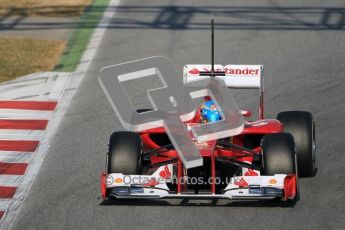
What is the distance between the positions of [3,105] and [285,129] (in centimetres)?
612

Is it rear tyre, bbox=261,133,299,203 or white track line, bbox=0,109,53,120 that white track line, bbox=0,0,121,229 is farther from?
rear tyre, bbox=261,133,299,203

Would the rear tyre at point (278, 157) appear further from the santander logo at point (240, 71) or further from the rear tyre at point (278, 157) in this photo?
the santander logo at point (240, 71)

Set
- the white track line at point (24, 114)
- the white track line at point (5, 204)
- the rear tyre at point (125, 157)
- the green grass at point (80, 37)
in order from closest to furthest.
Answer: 1. the rear tyre at point (125, 157)
2. the white track line at point (5, 204)
3. the white track line at point (24, 114)
4. the green grass at point (80, 37)

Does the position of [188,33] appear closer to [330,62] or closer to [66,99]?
[330,62]

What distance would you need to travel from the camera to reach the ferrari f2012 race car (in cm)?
1218

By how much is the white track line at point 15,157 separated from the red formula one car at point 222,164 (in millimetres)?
2309

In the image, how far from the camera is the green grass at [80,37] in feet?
68.2

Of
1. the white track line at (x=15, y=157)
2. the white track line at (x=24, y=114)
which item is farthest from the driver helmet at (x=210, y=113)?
the white track line at (x=24, y=114)

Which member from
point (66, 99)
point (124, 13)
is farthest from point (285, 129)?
point (124, 13)

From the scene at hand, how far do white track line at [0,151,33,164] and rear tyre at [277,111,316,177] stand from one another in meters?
3.79

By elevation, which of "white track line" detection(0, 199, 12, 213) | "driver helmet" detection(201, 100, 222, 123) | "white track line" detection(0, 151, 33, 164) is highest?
"driver helmet" detection(201, 100, 222, 123)

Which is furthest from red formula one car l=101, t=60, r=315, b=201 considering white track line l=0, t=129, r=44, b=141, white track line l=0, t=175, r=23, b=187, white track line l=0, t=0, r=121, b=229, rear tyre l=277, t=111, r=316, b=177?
white track line l=0, t=129, r=44, b=141

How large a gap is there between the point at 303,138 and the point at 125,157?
2390mm

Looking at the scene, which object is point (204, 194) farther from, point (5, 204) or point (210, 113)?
point (5, 204)
